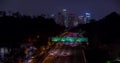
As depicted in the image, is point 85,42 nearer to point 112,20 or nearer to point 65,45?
point 65,45

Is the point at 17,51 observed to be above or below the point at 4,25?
below

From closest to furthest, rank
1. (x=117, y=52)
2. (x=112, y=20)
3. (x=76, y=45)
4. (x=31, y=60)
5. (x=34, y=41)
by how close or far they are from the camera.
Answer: (x=117, y=52) → (x=31, y=60) → (x=112, y=20) → (x=34, y=41) → (x=76, y=45)

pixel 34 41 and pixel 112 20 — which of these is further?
pixel 34 41

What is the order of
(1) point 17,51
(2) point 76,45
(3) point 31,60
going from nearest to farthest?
(3) point 31,60 < (1) point 17,51 < (2) point 76,45

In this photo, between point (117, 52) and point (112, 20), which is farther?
point (112, 20)

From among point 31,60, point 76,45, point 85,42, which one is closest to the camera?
point 31,60

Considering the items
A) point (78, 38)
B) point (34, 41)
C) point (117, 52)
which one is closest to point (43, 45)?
point (34, 41)

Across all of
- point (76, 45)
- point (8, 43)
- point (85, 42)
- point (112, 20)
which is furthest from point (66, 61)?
point (76, 45)

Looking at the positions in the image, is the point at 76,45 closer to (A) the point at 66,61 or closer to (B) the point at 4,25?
(A) the point at 66,61

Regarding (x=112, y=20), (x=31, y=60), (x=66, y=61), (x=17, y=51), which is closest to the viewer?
(x=31, y=60)
